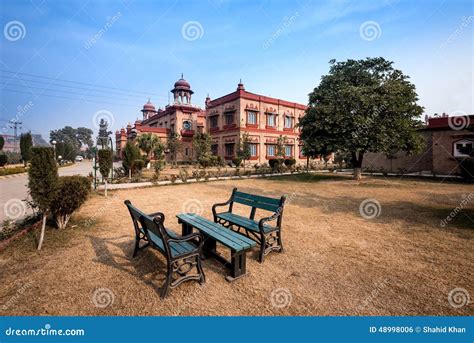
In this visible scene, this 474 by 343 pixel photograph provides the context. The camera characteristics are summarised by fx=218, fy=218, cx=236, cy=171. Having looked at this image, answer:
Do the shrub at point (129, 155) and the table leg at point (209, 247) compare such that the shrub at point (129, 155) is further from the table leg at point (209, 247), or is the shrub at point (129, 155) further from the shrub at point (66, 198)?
the table leg at point (209, 247)

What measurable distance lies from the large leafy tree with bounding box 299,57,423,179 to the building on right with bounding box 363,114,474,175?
6.82 m

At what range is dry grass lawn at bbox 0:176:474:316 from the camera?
2.87m

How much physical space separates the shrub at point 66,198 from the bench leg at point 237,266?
4714 millimetres

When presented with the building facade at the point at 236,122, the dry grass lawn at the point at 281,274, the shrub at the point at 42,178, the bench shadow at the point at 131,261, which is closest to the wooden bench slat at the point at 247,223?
the dry grass lawn at the point at 281,274

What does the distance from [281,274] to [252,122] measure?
97.0ft

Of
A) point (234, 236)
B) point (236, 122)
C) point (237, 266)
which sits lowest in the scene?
point (237, 266)

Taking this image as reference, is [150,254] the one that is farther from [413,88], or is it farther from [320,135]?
[413,88]

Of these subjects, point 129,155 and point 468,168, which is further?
point 129,155

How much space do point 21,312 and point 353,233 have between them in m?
6.37

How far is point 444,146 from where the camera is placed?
746 inches

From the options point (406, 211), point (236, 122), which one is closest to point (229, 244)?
point (406, 211)

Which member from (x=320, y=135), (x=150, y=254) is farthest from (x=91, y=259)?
(x=320, y=135)

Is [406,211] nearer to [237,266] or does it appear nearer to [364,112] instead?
[237,266]

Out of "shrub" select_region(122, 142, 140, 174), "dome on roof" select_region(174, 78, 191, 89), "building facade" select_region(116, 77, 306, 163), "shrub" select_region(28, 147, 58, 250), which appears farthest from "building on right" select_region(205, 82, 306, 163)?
"shrub" select_region(28, 147, 58, 250)
